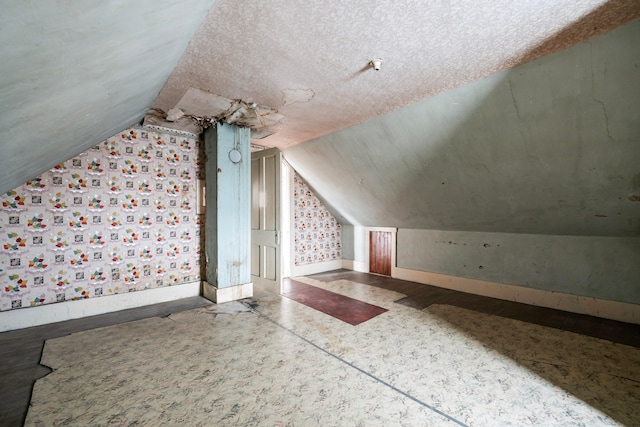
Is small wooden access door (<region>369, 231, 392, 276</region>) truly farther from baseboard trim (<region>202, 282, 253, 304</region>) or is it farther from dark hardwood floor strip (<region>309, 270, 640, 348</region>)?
baseboard trim (<region>202, 282, 253, 304</region>)

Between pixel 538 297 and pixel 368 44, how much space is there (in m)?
3.78

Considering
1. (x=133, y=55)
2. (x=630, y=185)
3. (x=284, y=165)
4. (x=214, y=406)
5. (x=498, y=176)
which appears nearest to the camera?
(x=133, y=55)

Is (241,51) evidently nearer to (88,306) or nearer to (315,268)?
(88,306)

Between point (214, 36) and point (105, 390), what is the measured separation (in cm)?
254

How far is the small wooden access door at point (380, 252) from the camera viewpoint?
5445 mm

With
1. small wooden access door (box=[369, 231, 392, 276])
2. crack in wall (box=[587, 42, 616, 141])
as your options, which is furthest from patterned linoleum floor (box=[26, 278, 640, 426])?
small wooden access door (box=[369, 231, 392, 276])

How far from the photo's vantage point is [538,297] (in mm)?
3684

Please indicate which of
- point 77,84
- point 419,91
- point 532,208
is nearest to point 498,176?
point 532,208

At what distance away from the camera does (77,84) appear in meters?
1.51

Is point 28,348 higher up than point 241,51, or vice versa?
point 241,51

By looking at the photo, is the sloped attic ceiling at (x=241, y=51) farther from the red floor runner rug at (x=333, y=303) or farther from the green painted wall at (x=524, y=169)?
the red floor runner rug at (x=333, y=303)

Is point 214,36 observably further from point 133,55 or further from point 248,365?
point 248,365

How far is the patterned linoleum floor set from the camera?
5.59ft

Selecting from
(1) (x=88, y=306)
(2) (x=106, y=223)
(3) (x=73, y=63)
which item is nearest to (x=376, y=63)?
(3) (x=73, y=63)
